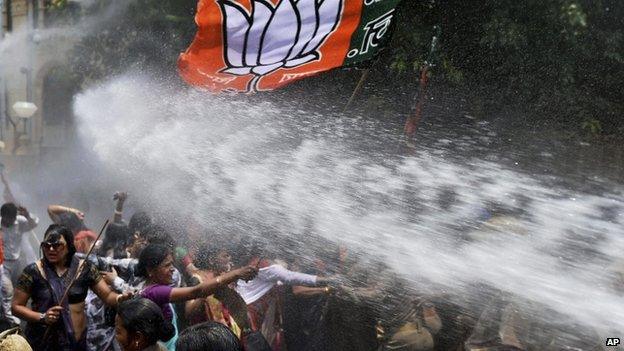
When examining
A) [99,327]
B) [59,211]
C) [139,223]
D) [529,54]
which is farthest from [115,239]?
[529,54]

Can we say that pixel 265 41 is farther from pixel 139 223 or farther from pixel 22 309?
pixel 22 309

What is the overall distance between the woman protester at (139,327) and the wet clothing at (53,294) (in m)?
1.19

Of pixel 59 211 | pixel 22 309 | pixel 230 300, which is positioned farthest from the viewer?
pixel 59 211

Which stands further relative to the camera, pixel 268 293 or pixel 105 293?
pixel 268 293

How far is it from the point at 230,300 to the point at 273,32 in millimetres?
1985

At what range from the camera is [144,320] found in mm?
3324

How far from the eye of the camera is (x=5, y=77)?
66.1 ft

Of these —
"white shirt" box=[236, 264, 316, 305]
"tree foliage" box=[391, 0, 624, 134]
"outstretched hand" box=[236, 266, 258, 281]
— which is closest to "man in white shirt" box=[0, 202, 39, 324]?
"white shirt" box=[236, 264, 316, 305]

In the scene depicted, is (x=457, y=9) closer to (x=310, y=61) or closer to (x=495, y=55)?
(x=495, y=55)

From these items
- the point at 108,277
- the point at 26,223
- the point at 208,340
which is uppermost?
the point at 208,340

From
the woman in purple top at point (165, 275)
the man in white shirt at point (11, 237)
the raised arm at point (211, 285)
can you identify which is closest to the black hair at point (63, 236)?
the woman in purple top at point (165, 275)

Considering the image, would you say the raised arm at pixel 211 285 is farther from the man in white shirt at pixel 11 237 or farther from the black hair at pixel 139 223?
the man in white shirt at pixel 11 237

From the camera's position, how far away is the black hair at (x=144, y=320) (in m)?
3.31

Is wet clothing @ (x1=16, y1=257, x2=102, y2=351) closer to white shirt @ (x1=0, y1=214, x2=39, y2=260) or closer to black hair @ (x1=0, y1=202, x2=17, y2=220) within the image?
white shirt @ (x1=0, y1=214, x2=39, y2=260)
